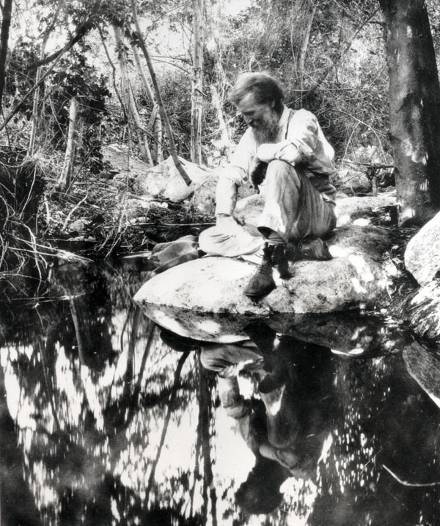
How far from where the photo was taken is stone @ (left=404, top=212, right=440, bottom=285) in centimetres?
379

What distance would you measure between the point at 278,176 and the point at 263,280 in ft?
2.38

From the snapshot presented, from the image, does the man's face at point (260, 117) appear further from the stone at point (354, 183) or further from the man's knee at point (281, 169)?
the stone at point (354, 183)

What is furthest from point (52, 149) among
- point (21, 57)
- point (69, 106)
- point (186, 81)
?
point (186, 81)

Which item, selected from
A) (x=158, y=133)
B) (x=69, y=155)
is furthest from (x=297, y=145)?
(x=158, y=133)

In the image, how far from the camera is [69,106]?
7070 millimetres

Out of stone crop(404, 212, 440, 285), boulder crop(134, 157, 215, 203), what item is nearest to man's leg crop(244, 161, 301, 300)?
stone crop(404, 212, 440, 285)

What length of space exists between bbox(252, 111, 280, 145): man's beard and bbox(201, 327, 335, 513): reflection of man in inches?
62.5

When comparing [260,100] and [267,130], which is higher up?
[260,100]

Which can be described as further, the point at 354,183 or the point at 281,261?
the point at 354,183

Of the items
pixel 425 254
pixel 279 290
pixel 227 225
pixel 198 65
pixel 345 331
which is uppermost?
pixel 198 65

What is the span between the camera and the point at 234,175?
14.2 feet

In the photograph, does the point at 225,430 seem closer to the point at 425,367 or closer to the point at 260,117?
the point at 425,367

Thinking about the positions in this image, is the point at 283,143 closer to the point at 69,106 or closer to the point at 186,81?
the point at 69,106

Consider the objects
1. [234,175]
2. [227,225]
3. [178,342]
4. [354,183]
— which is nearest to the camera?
[178,342]
